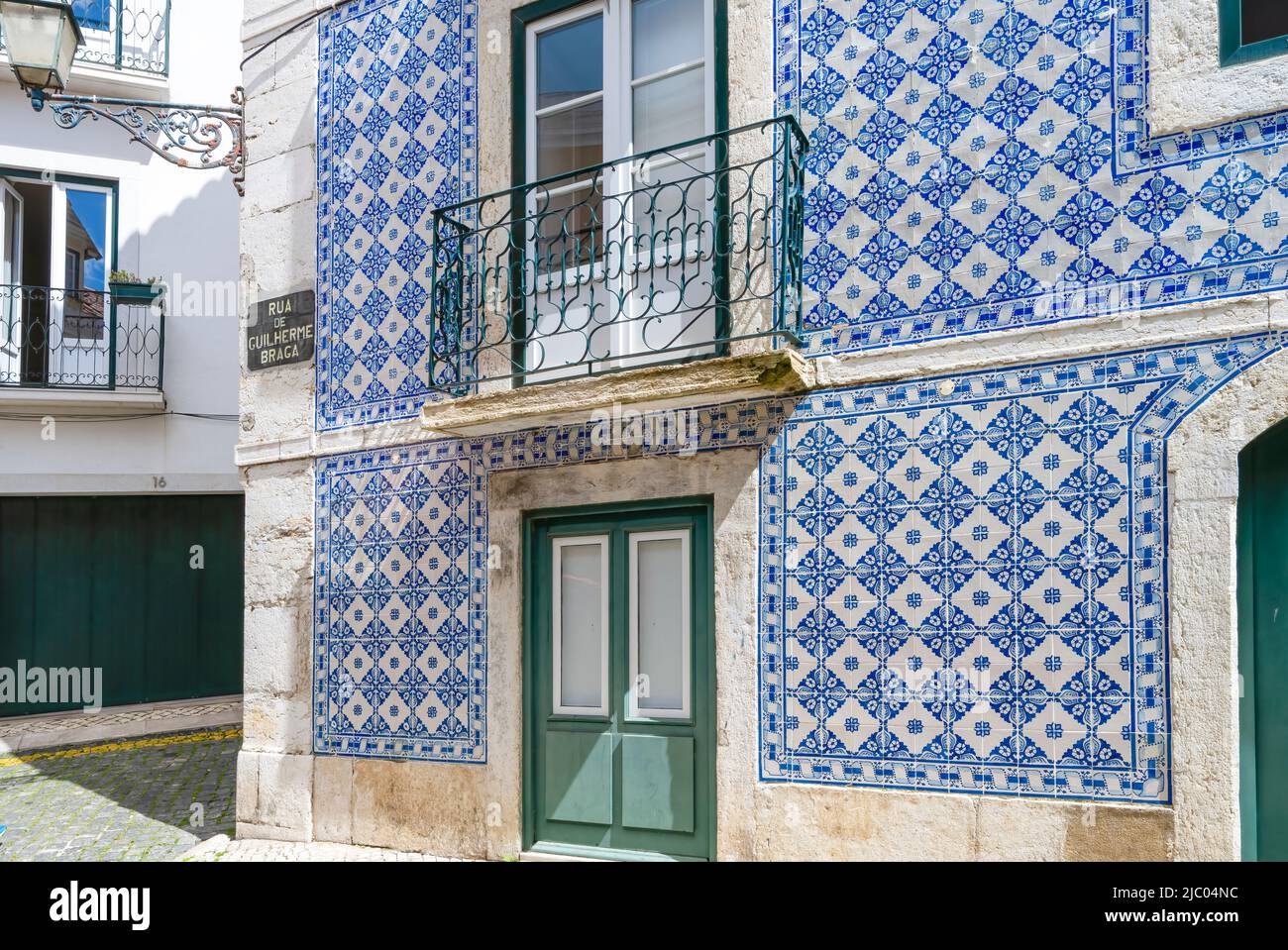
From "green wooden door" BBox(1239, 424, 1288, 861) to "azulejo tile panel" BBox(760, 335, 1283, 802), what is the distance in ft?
0.90

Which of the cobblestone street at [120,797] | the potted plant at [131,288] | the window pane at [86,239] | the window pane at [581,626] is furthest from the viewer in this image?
the window pane at [86,239]

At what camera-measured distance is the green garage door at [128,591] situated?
11.4 m

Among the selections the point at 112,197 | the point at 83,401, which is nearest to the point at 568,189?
the point at 83,401

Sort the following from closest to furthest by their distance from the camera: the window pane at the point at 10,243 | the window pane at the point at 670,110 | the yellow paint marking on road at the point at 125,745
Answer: the window pane at the point at 670,110, the yellow paint marking on road at the point at 125,745, the window pane at the point at 10,243

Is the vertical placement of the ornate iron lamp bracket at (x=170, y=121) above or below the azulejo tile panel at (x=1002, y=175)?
above

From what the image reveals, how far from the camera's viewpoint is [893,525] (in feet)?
15.1

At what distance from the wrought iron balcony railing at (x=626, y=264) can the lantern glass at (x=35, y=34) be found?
2.21 meters

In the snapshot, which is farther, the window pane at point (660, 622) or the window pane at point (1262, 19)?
the window pane at point (660, 622)

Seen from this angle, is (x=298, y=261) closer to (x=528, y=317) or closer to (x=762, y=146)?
(x=528, y=317)

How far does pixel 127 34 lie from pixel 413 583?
28.8 ft

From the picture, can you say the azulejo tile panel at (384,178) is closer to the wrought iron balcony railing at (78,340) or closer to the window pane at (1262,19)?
the window pane at (1262,19)

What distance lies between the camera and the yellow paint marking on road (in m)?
9.67

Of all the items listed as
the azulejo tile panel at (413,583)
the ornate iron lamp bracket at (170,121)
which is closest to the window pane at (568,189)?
the azulejo tile panel at (413,583)

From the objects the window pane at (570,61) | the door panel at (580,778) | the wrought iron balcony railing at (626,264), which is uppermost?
the window pane at (570,61)
